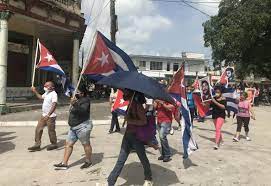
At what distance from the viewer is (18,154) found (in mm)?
10773

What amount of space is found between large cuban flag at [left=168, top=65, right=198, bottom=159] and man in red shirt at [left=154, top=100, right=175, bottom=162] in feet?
1.49

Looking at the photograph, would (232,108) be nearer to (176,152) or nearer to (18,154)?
(176,152)

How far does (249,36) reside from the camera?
125 feet

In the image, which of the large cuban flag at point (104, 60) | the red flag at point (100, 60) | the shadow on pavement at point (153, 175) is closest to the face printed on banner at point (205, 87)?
the shadow on pavement at point (153, 175)

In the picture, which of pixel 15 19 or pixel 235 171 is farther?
pixel 15 19

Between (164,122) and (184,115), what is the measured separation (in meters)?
0.92

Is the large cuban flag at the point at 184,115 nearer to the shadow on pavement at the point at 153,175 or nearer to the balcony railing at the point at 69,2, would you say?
the shadow on pavement at the point at 153,175

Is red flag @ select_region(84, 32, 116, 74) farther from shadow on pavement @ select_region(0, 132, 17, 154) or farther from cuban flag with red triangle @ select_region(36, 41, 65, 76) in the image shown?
shadow on pavement @ select_region(0, 132, 17, 154)

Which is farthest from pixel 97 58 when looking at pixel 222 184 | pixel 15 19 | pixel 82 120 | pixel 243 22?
pixel 243 22

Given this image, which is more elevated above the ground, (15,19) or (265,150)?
(15,19)

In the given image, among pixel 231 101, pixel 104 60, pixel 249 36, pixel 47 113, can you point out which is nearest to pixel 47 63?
pixel 47 113

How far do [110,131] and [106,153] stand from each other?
10.5 feet

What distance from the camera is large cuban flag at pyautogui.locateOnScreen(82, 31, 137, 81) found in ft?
29.7

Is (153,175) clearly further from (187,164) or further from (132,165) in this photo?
(187,164)
